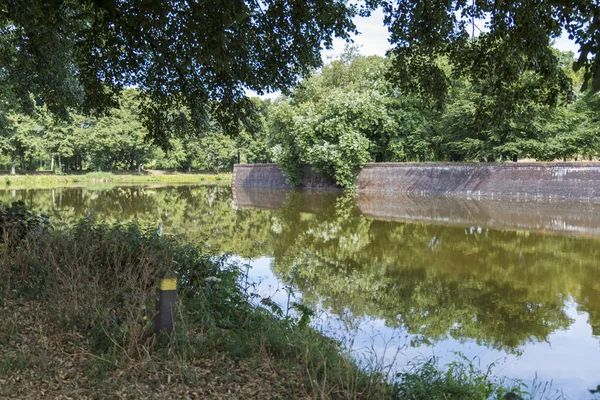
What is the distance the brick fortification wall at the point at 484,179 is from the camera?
89.4 feet

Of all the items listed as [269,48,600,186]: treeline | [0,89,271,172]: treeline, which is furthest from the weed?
[0,89,271,172]: treeline

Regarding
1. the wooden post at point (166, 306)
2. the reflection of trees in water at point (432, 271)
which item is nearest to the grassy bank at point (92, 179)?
the reflection of trees in water at point (432, 271)

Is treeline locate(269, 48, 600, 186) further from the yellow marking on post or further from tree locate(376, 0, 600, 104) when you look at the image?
the yellow marking on post

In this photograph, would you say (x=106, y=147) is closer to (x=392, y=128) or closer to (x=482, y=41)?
(x=392, y=128)

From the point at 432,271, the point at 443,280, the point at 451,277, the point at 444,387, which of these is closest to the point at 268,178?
the point at 432,271

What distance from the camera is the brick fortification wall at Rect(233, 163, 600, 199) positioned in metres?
27.2

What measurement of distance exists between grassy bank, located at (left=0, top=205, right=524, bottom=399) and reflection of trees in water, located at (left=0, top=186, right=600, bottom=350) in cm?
164

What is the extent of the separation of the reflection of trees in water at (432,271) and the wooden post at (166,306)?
10.6 ft

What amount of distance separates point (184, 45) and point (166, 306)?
176 inches

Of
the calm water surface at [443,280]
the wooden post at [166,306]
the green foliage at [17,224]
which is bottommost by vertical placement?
the calm water surface at [443,280]

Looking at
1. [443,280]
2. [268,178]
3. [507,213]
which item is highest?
[268,178]

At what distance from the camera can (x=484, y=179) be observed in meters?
30.5

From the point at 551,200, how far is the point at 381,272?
2129 cm

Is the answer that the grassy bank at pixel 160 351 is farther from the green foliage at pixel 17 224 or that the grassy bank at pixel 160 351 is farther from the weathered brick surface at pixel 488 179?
the weathered brick surface at pixel 488 179
